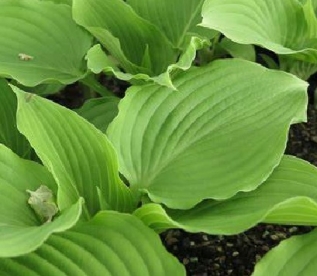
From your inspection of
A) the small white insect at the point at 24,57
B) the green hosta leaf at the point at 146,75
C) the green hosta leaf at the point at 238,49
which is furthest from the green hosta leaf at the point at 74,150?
the green hosta leaf at the point at 238,49

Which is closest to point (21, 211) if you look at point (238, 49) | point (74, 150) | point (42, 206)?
point (42, 206)

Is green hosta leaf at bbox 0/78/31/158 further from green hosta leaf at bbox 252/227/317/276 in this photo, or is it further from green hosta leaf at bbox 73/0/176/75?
green hosta leaf at bbox 252/227/317/276

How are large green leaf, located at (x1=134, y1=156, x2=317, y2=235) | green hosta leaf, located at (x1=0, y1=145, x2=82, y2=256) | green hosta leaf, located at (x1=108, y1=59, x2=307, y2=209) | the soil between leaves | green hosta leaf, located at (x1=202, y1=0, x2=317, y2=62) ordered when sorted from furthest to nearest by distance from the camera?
the soil between leaves, green hosta leaf, located at (x1=202, y1=0, x2=317, y2=62), green hosta leaf, located at (x1=108, y1=59, x2=307, y2=209), large green leaf, located at (x1=134, y1=156, x2=317, y2=235), green hosta leaf, located at (x1=0, y1=145, x2=82, y2=256)

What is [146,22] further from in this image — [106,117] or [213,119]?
[213,119]

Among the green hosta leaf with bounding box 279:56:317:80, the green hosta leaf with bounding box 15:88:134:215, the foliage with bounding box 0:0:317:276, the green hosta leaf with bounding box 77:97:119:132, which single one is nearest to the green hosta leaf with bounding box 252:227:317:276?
the foliage with bounding box 0:0:317:276

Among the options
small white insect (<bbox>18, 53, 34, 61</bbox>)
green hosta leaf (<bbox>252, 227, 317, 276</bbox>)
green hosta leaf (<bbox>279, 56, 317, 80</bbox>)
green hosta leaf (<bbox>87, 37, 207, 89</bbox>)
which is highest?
green hosta leaf (<bbox>87, 37, 207, 89</bbox>)

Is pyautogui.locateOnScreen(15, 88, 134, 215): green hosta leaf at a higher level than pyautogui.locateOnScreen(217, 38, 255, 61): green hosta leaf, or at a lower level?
higher

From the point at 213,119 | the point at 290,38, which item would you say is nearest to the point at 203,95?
the point at 213,119

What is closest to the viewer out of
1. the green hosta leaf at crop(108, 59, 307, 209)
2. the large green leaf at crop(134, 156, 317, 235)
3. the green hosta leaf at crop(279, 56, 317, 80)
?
the large green leaf at crop(134, 156, 317, 235)
